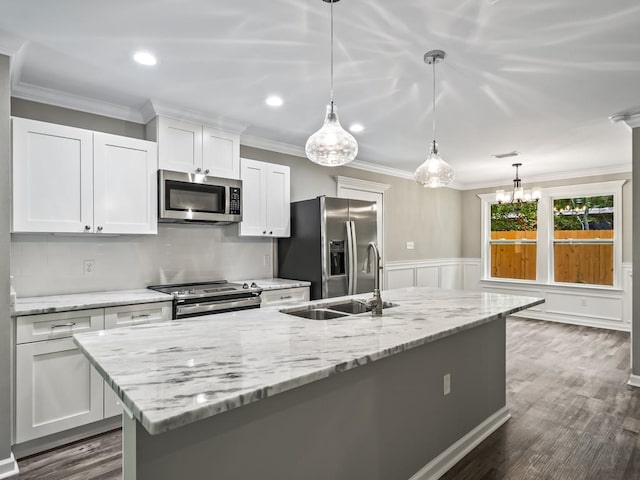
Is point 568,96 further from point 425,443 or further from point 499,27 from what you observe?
point 425,443

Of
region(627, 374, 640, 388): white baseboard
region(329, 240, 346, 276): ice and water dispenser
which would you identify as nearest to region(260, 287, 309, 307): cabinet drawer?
region(329, 240, 346, 276): ice and water dispenser

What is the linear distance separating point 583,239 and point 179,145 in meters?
6.13

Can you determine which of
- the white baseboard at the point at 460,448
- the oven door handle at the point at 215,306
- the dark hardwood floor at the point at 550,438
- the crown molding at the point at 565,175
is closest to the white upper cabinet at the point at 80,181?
the oven door handle at the point at 215,306

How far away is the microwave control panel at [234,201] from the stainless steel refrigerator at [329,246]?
74cm

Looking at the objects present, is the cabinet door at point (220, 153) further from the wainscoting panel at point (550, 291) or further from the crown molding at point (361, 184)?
the wainscoting panel at point (550, 291)

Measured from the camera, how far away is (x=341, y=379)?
5.38ft

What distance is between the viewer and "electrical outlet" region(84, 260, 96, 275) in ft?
10.2

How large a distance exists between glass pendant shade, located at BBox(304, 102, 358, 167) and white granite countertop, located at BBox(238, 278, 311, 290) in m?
1.76

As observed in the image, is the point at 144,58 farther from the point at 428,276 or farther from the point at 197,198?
the point at 428,276

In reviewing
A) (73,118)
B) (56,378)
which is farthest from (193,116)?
(56,378)

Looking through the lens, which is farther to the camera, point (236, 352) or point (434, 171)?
point (434, 171)

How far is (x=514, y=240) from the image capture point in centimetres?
689

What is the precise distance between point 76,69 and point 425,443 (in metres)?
3.21

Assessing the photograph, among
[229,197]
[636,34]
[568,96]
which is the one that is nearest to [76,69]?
[229,197]
